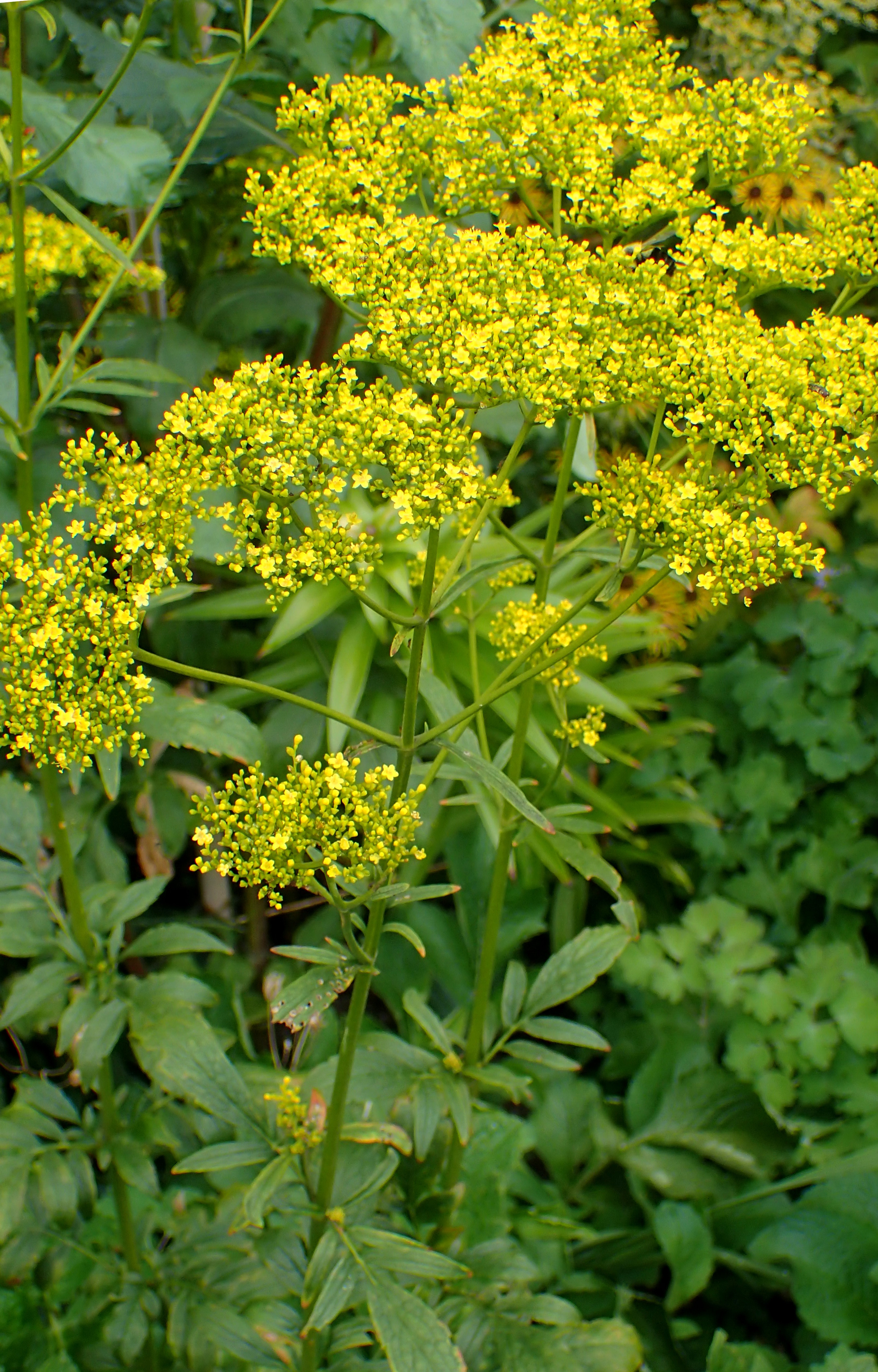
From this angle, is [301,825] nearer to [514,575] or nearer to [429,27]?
[514,575]

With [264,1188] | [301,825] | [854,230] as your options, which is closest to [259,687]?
[301,825]

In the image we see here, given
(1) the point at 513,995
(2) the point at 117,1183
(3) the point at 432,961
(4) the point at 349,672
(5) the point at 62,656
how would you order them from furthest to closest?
1. (3) the point at 432,961
2. (4) the point at 349,672
3. (2) the point at 117,1183
4. (1) the point at 513,995
5. (5) the point at 62,656

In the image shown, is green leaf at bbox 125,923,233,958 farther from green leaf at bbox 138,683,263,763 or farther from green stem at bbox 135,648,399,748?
green stem at bbox 135,648,399,748

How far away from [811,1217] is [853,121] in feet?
9.97

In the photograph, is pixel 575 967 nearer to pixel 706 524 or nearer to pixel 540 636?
pixel 540 636

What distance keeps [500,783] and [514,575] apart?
16.7 inches

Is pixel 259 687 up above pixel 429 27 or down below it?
below

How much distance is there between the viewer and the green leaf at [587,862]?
48.4 inches

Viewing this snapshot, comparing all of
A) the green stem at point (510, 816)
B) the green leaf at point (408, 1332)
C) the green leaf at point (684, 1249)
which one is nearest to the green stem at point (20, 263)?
the green stem at point (510, 816)

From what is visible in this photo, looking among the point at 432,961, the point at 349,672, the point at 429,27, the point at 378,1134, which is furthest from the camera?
the point at 432,961

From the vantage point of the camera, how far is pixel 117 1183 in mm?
1563

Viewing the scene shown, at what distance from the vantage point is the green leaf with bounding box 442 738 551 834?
37.2 inches

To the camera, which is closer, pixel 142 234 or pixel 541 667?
pixel 541 667

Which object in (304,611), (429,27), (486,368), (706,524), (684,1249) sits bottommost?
(684,1249)
